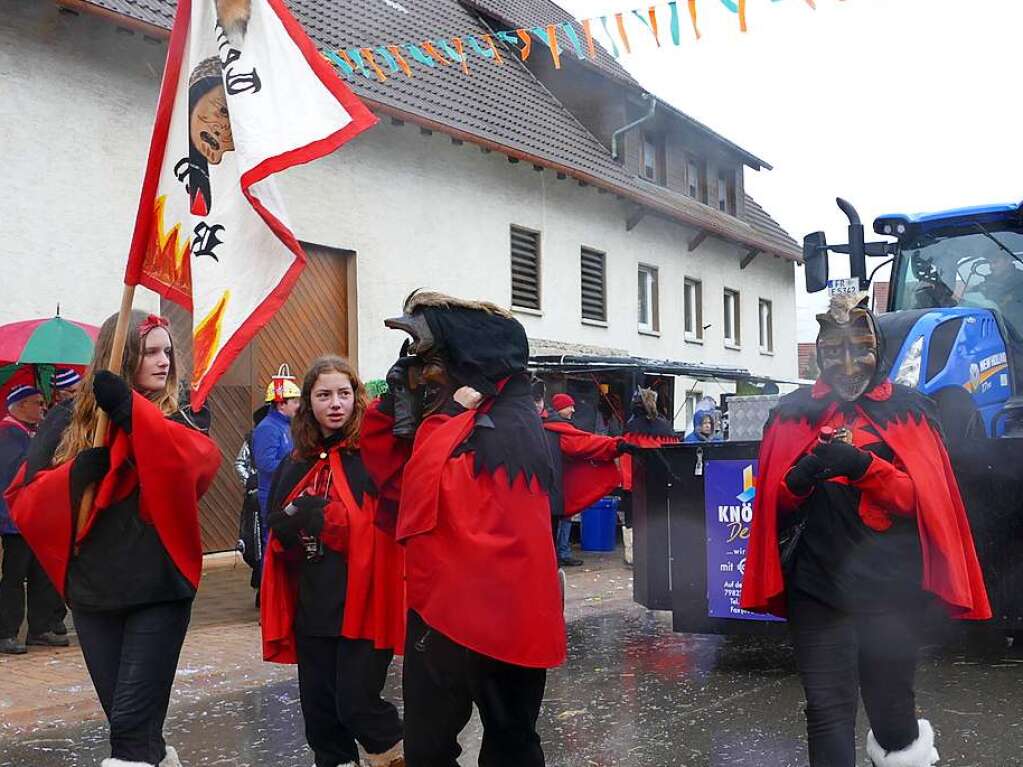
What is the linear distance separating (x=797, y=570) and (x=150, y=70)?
36.5 feet

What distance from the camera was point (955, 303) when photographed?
8.95m

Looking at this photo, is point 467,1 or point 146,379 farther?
point 467,1

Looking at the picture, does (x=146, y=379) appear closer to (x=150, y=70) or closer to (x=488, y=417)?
(x=488, y=417)

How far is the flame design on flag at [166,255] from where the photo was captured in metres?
4.37

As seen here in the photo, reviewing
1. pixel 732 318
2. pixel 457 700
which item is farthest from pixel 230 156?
pixel 732 318

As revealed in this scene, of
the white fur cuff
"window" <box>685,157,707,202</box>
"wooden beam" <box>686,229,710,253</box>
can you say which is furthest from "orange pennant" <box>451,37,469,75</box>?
"window" <box>685,157,707,202</box>

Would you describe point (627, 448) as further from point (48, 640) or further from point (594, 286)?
point (594, 286)

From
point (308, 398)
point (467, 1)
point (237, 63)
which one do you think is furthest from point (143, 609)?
point (467, 1)

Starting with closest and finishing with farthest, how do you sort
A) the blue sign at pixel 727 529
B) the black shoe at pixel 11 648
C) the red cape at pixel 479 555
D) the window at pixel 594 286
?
the red cape at pixel 479 555 < the blue sign at pixel 727 529 < the black shoe at pixel 11 648 < the window at pixel 594 286

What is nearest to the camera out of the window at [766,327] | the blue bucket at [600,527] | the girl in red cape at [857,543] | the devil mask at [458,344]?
the devil mask at [458,344]

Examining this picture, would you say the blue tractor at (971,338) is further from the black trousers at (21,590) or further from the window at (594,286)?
the window at (594,286)

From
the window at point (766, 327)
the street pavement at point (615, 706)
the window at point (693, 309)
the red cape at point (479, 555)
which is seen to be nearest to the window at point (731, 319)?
the window at point (693, 309)

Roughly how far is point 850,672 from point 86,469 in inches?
104

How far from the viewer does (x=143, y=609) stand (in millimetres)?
4172
